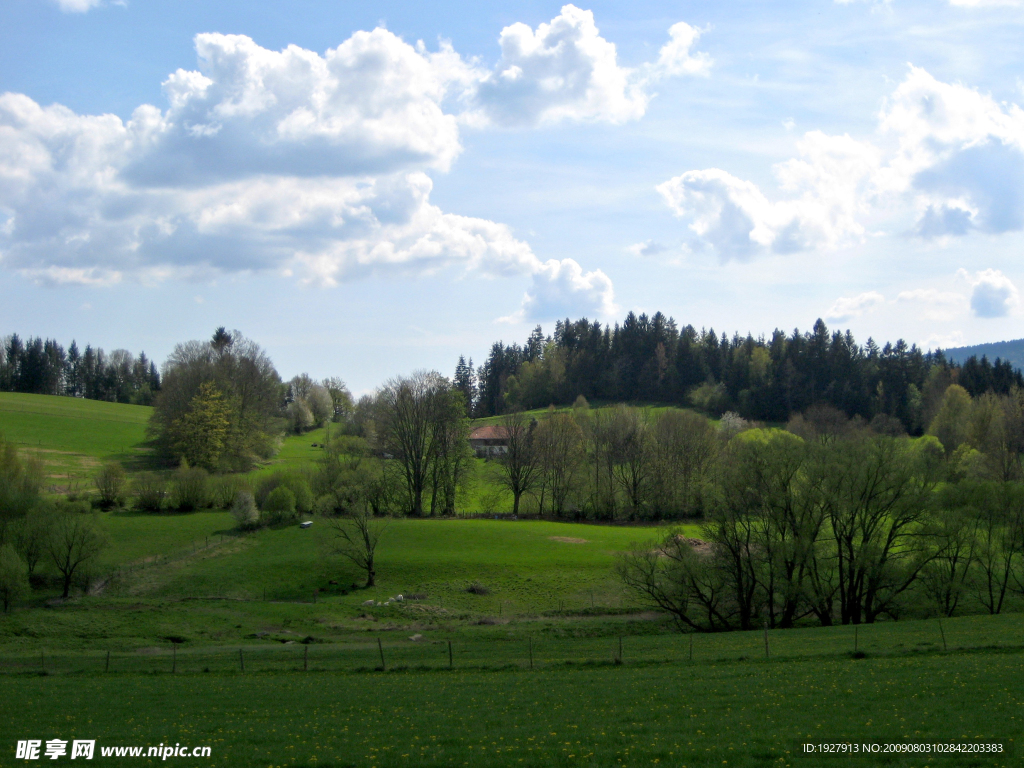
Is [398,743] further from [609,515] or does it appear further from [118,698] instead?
[609,515]

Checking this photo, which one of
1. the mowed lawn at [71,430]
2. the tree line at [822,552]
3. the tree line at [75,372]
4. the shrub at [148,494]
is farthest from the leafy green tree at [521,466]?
the tree line at [75,372]

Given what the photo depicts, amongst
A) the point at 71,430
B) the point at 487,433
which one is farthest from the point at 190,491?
the point at 487,433

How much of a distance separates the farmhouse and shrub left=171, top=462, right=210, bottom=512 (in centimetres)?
4227

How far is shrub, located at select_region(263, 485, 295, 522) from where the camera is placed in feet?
225

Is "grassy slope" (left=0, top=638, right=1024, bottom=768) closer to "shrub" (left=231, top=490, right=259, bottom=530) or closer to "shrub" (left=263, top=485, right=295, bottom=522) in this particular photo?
"shrub" (left=231, top=490, right=259, bottom=530)

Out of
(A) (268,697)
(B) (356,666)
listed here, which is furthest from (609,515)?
(A) (268,697)

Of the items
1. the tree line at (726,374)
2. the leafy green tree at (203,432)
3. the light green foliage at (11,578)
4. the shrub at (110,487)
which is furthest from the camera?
the tree line at (726,374)

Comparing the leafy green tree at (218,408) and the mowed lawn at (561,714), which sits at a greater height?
the leafy green tree at (218,408)

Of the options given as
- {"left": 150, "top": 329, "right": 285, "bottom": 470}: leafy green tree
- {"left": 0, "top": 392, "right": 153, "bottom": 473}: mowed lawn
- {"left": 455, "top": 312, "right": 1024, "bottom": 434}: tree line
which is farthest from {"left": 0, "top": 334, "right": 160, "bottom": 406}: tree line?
{"left": 455, "top": 312, "right": 1024, "bottom": 434}: tree line

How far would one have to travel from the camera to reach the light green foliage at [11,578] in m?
42.4

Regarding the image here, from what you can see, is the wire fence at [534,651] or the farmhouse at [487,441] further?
the farmhouse at [487,441]

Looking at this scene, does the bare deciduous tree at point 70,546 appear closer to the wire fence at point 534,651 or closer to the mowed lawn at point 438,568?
the mowed lawn at point 438,568

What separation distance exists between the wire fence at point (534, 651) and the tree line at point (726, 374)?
84.3 m

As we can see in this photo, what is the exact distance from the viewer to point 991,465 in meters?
79.9
